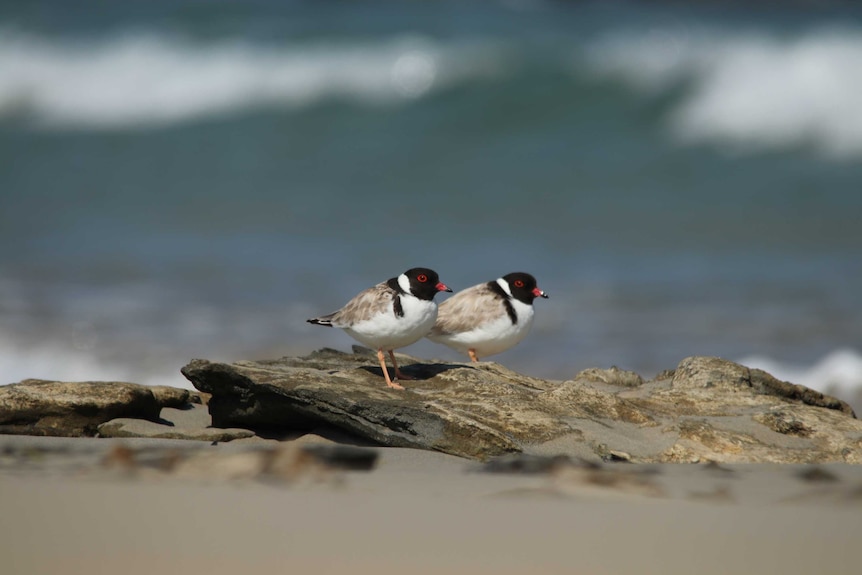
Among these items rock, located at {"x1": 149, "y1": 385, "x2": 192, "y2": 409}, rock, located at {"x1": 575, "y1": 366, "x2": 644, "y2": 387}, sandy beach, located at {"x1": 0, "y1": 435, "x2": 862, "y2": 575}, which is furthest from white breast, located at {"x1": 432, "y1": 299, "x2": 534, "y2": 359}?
sandy beach, located at {"x1": 0, "y1": 435, "x2": 862, "y2": 575}

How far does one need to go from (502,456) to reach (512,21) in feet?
44.6

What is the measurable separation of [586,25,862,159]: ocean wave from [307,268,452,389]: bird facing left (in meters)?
10.0

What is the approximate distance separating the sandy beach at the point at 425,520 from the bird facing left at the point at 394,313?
1533mm

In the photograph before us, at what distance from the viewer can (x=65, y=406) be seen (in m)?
5.46

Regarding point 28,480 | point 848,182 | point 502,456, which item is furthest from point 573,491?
point 848,182

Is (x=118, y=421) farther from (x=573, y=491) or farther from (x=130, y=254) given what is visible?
(x=130, y=254)

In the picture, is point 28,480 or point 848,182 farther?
point 848,182

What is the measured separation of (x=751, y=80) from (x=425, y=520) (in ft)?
45.6

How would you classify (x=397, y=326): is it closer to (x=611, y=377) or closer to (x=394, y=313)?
(x=394, y=313)

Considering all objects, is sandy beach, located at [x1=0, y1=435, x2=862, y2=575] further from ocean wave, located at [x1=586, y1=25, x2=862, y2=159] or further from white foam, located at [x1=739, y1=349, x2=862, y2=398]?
ocean wave, located at [x1=586, y1=25, x2=862, y2=159]

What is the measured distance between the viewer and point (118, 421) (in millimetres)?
5500

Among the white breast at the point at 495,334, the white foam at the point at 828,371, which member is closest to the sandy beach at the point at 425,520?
the white breast at the point at 495,334

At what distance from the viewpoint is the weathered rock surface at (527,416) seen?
4.95 meters

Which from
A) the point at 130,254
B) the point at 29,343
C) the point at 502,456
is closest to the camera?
the point at 502,456
